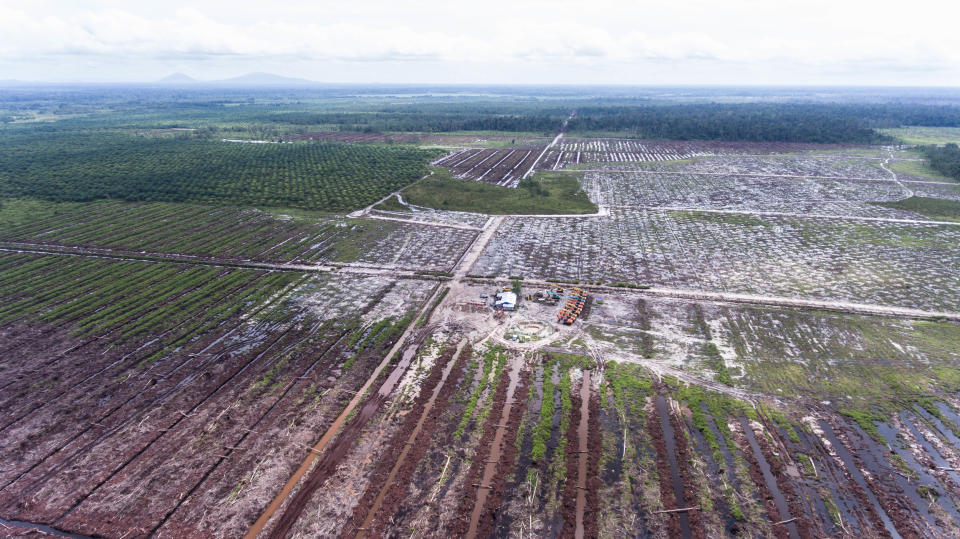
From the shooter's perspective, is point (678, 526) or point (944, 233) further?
point (944, 233)

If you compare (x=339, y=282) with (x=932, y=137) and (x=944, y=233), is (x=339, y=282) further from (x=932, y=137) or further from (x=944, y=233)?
(x=932, y=137)

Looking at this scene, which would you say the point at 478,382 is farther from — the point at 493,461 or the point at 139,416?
the point at 139,416

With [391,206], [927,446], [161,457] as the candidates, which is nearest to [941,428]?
[927,446]

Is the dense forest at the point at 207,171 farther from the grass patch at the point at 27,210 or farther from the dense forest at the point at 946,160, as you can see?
the dense forest at the point at 946,160

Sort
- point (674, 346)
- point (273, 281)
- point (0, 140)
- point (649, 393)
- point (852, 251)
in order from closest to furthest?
1. point (649, 393)
2. point (674, 346)
3. point (273, 281)
4. point (852, 251)
5. point (0, 140)

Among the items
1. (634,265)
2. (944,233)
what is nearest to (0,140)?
(634,265)

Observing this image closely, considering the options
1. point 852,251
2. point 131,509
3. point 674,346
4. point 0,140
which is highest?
point 0,140
